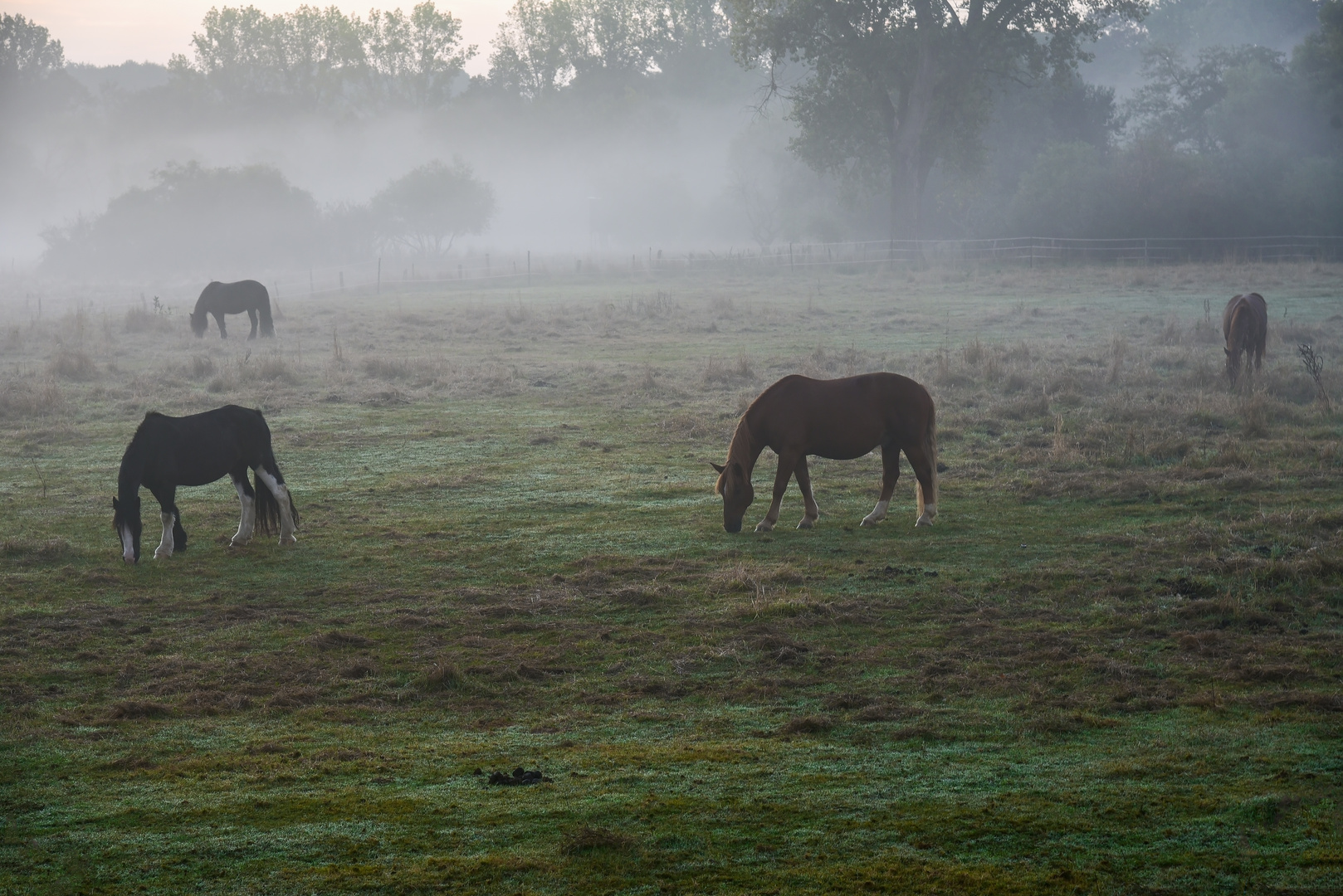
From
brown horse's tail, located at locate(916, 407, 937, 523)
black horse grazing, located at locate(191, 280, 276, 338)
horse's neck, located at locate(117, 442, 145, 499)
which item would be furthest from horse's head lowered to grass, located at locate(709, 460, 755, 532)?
black horse grazing, located at locate(191, 280, 276, 338)

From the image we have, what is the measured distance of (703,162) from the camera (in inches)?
3607

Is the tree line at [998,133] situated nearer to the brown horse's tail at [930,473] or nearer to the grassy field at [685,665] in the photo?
the grassy field at [685,665]

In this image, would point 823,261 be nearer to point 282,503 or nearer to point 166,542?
point 282,503

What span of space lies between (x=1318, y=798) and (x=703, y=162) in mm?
90276

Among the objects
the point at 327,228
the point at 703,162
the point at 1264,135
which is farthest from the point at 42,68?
the point at 1264,135

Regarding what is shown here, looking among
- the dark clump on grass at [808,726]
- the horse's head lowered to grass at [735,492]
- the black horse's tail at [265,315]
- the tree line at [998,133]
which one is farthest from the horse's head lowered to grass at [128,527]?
the tree line at [998,133]

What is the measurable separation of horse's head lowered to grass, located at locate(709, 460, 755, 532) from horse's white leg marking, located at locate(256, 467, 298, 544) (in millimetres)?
3752

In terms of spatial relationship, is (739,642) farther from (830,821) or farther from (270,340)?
(270,340)

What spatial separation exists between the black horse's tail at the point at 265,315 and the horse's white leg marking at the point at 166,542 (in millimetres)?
20068

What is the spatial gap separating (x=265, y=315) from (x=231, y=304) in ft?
2.76

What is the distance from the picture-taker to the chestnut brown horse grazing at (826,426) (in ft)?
33.5

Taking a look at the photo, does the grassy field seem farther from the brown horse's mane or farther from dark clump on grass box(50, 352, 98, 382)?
dark clump on grass box(50, 352, 98, 382)

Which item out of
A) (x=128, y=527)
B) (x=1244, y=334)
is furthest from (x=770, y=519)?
(x=1244, y=334)

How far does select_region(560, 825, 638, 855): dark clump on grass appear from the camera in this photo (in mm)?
4324
